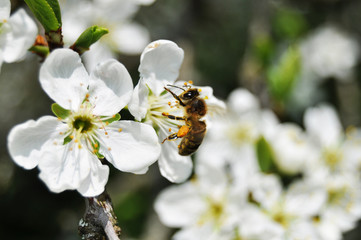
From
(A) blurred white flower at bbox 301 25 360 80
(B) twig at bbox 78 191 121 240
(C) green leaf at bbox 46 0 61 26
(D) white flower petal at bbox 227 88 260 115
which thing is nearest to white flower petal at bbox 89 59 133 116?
(C) green leaf at bbox 46 0 61 26

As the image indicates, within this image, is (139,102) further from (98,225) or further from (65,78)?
(98,225)

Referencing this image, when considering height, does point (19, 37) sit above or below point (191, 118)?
above

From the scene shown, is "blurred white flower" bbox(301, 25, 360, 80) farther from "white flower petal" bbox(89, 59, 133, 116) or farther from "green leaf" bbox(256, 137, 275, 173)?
"white flower petal" bbox(89, 59, 133, 116)

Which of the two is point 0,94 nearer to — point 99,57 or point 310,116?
point 99,57

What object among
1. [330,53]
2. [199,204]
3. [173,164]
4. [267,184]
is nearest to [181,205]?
[199,204]

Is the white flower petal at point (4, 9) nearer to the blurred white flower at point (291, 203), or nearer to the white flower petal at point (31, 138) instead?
the white flower petal at point (31, 138)

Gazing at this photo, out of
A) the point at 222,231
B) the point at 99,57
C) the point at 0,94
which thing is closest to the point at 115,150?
the point at 222,231
